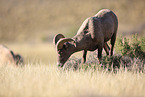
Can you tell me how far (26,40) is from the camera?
47.0m

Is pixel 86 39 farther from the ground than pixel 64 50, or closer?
farther from the ground

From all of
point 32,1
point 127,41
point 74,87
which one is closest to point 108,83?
point 74,87

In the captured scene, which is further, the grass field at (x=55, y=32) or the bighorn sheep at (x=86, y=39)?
the bighorn sheep at (x=86, y=39)

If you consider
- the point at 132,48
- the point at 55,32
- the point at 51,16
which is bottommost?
the point at 132,48

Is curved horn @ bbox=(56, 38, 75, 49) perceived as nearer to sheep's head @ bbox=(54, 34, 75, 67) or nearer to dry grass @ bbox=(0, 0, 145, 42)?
sheep's head @ bbox=(54, 34, 75, 67)

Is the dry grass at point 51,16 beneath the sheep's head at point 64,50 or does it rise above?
above

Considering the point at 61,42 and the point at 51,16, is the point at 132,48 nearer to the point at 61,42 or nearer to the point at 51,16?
the point at 61,42

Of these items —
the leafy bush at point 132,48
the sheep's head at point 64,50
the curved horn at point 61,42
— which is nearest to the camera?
the curved horn at point 61,42

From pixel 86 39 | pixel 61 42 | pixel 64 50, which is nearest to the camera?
pixel 61 42

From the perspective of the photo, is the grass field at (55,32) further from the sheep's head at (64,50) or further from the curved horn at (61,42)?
the curved horn at (61,42)

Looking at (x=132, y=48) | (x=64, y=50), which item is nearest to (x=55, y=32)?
(x=132, y=48)

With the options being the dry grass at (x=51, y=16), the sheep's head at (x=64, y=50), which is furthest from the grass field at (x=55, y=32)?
the sheep's head at (x=64, y=50)

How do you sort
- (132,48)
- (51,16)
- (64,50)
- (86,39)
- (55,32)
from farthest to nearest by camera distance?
(51,16) → (55,32) → (132,48) → (86,39) → (64,50)

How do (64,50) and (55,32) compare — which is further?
(55,32)
